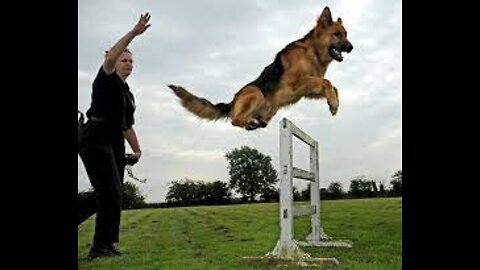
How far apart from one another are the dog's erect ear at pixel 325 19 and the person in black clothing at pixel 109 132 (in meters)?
0.51

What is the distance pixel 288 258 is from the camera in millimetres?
1802

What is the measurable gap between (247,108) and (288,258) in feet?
1.59

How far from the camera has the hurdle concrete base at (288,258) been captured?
1788 mm

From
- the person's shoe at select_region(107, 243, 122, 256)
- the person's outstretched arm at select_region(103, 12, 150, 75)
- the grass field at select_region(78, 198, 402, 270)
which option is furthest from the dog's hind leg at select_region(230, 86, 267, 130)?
the person's shoe at select_region(107, 243, 122, 256)

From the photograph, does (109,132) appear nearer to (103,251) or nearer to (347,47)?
(103,251)

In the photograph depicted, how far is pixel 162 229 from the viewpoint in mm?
1815

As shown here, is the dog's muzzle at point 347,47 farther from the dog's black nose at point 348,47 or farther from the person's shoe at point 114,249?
the person's shoe at point 114,249

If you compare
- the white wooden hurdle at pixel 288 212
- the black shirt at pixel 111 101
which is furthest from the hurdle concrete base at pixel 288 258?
the black shirt at pixel 111 101

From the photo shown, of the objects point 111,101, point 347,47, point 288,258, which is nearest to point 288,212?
point 288,258
